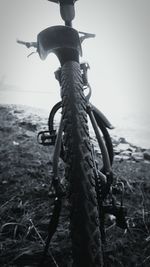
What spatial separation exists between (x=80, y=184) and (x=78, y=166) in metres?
0.10

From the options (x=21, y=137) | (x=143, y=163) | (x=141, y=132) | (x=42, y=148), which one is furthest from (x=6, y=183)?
(x=141, y=132)

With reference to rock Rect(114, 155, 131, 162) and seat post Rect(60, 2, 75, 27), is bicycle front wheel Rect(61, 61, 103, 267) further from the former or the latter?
rock Rect(114, 155, 131, 162)

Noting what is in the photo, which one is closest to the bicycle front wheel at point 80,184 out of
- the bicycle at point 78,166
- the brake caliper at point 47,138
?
the bicycle at point 78,166

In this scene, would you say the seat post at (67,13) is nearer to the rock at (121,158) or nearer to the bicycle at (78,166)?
the bicycle at (78,166)

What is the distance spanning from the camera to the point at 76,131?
55.6 inches

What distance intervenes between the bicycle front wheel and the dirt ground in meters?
0.72

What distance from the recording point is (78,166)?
1.31 meters

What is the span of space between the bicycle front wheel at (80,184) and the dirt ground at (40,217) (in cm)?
72

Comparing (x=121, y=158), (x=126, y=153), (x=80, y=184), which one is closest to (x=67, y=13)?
(x=80, y=184)

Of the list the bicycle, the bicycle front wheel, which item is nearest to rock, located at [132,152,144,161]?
the bicycle

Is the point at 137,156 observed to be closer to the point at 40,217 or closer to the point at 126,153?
the point at 126,153

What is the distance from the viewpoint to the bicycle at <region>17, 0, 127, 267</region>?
119 centimetres

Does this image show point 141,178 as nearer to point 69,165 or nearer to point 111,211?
point 111,211

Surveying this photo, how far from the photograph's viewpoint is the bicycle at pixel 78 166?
119 centimetres
